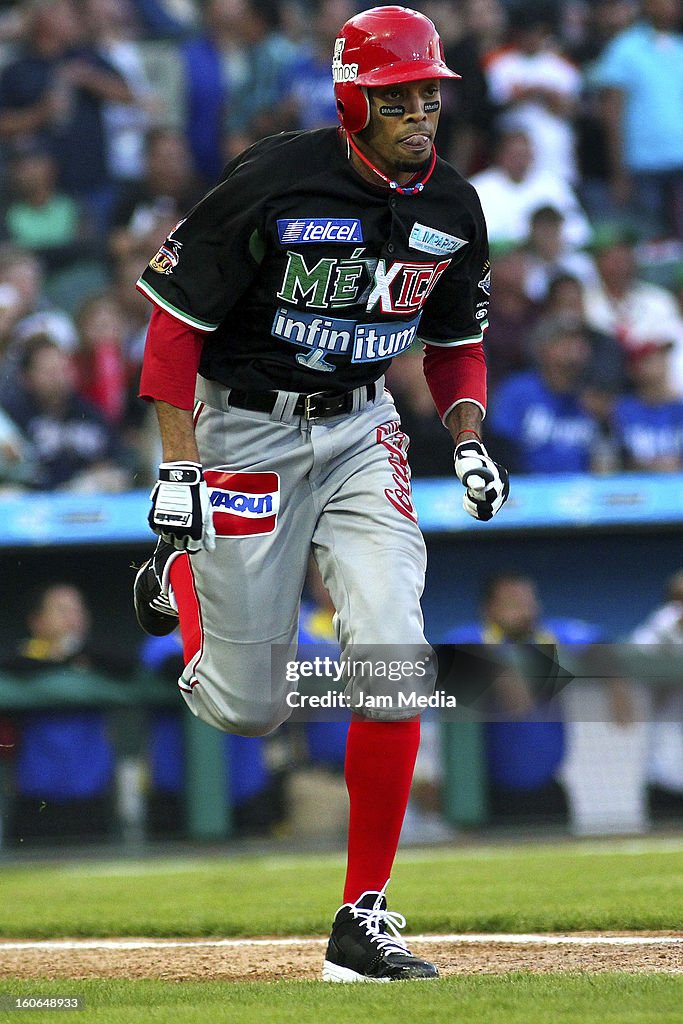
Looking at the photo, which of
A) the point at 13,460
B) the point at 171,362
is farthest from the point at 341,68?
the point at 13,460

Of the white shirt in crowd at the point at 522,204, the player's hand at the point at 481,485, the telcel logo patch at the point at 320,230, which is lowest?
the player's hand at the point at 481,485

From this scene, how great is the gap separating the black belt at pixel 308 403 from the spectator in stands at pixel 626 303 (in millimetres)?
5864

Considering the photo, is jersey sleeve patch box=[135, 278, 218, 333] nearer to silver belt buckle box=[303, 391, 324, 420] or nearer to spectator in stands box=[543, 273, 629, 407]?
silver belt buckle box=[303, 391, 324, 420]

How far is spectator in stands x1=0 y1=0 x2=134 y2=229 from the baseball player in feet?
23.1

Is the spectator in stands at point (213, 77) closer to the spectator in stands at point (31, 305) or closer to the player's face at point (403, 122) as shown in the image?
the spectator in stands at point (31, 305)

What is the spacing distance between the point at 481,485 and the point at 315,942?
160cm

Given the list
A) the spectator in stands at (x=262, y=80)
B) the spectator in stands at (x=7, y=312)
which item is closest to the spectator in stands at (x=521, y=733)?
the spectator in stands at (x=7, y=312)

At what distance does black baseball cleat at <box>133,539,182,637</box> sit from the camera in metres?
4.10

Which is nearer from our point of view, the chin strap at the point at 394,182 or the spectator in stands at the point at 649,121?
the chin strap at the point at 394,182

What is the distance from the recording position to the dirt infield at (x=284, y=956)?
3.68 metres

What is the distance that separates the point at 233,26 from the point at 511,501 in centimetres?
451

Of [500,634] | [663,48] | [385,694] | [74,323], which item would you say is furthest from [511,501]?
[385,694]

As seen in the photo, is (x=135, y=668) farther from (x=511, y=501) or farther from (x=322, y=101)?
(x=322, y=101)

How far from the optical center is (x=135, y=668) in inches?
298
